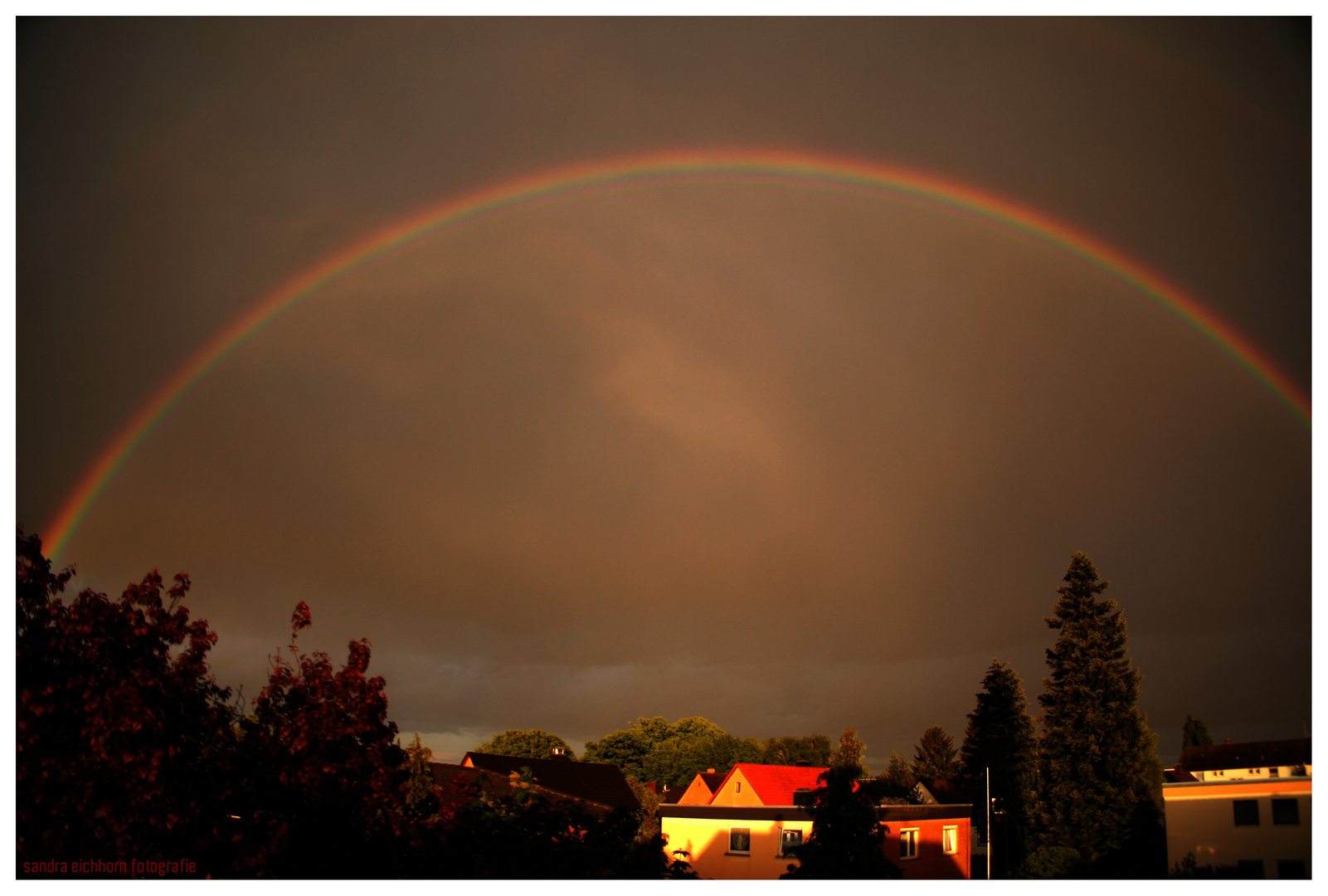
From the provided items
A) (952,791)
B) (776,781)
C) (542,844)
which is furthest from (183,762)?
(952,791)

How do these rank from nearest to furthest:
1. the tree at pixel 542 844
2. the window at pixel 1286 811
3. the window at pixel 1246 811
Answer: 1. the tree at pixel 542 844
2. the window at pixel 1286 811
3. the window at pixel 1246 811

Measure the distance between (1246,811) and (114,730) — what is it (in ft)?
119

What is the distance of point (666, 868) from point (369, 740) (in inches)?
256

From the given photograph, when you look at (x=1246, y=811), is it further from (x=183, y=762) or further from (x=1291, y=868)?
(x=183, y=762)

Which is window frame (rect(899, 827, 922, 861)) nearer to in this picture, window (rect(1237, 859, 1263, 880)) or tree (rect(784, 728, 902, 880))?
window (rect(1237, 859, 1263, 880))

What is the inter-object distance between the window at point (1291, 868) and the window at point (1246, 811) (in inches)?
58.7

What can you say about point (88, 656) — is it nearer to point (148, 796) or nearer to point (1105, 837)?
point (148, 796)

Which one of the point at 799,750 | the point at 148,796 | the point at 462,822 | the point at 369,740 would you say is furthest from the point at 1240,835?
the point at 799,750

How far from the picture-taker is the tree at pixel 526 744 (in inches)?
4102

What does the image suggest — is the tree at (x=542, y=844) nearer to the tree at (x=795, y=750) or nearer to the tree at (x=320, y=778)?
the tree at (x=320, y=778)

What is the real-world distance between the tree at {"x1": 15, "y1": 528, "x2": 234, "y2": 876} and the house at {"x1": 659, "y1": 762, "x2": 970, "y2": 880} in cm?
3227

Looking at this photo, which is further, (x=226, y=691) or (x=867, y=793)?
(x=867, y=793)

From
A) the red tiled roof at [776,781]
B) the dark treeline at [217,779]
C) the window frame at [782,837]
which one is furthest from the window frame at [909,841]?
the dark treeline at [217,779]
